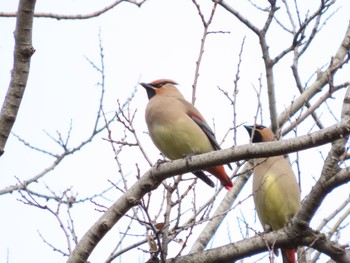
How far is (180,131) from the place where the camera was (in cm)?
511

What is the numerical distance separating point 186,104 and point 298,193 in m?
1.12

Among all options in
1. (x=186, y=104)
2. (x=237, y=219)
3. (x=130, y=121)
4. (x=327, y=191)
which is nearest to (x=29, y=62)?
(x=130, y=121)

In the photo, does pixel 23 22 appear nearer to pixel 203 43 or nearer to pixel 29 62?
pixel 29 62

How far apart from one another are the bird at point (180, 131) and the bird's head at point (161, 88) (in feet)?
0.94

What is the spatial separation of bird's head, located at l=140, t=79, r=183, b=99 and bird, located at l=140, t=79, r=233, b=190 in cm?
29

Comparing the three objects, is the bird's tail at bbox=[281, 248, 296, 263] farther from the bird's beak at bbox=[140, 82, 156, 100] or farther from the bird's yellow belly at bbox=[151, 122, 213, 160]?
the bird's beak at bbox=[140, 82, 156, 100]

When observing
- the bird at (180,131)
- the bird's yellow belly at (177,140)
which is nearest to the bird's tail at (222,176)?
the bird at (180,131)

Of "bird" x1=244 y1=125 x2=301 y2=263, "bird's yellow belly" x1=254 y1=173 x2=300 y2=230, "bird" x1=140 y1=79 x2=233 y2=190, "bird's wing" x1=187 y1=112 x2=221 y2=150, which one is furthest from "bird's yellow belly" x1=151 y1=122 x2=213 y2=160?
"bird's yellow belly" x1=254 y1=173 x2=300 y2=230

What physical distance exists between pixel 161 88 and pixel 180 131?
0.96m

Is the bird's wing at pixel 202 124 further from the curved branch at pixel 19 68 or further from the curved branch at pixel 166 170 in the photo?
the curved branch at pixel 19 68

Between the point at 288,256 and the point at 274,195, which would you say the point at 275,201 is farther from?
the point at 288,256

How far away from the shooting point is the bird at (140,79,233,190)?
5031 mm

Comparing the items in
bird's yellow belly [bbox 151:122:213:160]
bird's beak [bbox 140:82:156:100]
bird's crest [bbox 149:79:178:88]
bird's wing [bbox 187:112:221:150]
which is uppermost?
bird's crest [bbox 149:79:178:88]

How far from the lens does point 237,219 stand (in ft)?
18.7
